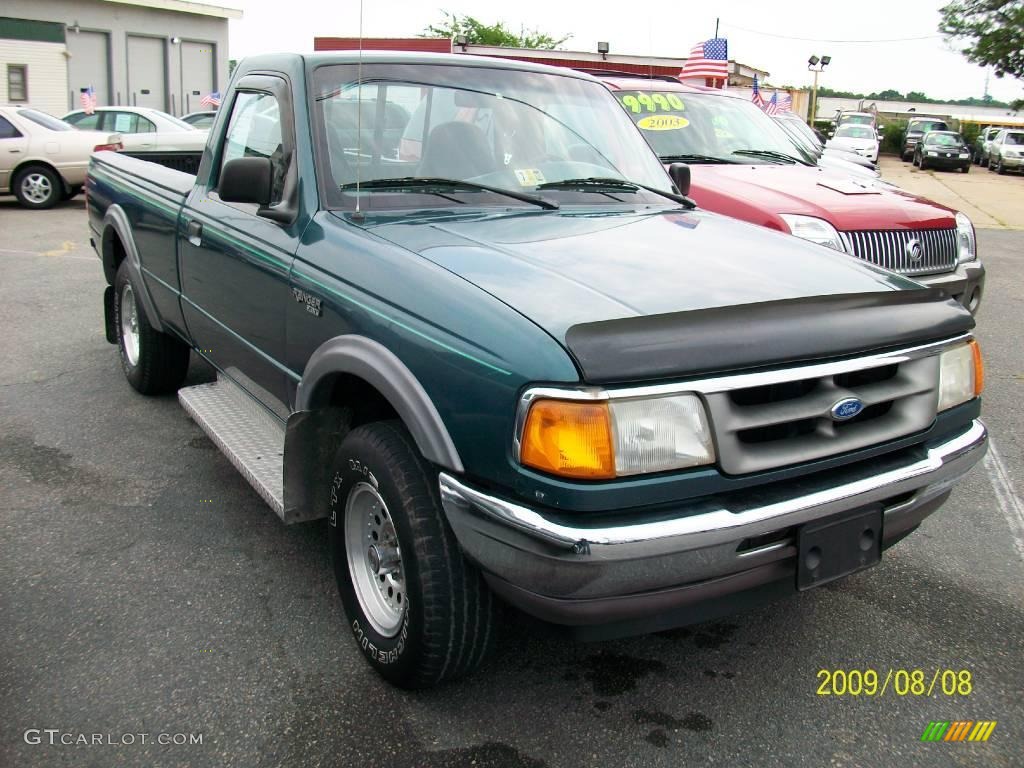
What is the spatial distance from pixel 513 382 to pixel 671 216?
1605 mm

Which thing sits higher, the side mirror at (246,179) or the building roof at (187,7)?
the building roof at (187,7)

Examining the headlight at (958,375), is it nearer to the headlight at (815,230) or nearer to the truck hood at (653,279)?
the truck hood at (653,279)

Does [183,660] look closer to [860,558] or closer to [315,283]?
[315,283]

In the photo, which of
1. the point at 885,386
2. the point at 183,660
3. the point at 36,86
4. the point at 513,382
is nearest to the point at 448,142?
the point at 513,382

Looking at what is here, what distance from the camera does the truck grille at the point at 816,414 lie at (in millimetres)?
2266

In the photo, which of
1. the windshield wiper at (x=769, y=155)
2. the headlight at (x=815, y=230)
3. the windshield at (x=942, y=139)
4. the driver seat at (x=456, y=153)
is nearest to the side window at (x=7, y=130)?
the windshield wiper at (x=769, y=155)

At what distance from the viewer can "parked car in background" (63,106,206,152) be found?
14.1 m

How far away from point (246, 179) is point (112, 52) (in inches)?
1476

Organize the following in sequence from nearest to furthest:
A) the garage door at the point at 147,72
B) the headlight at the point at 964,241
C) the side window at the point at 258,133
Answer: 1. the side window at the point at 258,133
2. the headlight at the point at 964,241
3. the garage door at the point at 147,72

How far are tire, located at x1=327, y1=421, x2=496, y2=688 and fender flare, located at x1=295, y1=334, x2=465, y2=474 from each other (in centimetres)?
14

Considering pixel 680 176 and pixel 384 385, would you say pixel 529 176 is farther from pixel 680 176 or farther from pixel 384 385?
pixel 384 385

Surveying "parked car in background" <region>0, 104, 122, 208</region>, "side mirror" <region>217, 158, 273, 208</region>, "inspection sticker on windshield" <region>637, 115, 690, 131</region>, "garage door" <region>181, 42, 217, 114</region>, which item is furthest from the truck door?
"garage door" <region>181, 42, 217, 114</region>

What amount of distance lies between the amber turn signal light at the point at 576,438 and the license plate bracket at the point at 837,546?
0.60 m

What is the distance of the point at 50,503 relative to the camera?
157 inches
